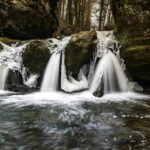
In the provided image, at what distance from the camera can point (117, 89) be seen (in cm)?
1199

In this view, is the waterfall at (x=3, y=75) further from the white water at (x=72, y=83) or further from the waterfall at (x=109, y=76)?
the waterfall at (x=109, y=76)

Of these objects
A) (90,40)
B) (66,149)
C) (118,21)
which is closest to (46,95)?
(90,40)

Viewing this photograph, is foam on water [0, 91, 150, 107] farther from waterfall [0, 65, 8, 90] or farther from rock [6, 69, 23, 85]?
waterfall [0, 65, 8, 90]

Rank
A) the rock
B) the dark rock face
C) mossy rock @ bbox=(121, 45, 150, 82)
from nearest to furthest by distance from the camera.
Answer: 1. mossy rock @ bbox=(121, 45, 150, 82)
2. the rock
3. the dark rock face

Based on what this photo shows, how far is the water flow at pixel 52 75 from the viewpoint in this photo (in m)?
12.3

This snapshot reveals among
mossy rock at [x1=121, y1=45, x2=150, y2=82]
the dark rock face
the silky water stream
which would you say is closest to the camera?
the silky water stream

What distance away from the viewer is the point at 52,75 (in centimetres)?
1259

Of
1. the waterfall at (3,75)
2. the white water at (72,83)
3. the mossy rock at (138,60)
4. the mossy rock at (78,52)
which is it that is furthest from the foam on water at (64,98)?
the waterfall at (3,75)

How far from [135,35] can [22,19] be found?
632 centimetres

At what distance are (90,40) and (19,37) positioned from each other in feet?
16.3

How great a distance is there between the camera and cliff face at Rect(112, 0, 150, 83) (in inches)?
458

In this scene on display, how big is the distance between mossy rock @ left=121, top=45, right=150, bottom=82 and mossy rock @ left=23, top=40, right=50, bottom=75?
3096mm

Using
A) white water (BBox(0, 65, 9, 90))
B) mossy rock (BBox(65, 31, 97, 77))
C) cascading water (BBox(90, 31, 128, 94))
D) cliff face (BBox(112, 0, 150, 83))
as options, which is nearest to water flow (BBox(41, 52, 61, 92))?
mossy rock (BBox(65, 31, 97, 77))

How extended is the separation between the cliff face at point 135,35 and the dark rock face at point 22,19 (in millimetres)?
4855
